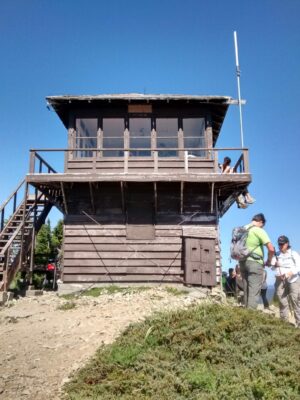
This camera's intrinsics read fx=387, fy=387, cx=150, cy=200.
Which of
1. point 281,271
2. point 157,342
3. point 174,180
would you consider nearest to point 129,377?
point 157,342

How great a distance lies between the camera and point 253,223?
28.9 feet

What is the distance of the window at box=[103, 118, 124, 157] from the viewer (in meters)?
16.8

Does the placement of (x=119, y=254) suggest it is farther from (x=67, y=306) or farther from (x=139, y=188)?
(x=67, y=306)

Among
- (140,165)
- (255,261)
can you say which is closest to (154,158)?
(140,165)

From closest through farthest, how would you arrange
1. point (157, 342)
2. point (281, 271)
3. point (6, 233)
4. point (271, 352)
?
point (271, 352), point (157, 342), point (281, 271), point (6, 233)

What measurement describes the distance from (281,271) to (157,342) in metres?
3.40

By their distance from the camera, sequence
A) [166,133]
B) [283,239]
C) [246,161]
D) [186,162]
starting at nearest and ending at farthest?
[283,239] → [246,161] → [186,162] → [166,133]

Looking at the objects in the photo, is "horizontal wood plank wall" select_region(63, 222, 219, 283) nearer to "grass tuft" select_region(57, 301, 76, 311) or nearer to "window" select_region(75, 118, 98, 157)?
"grass tuft" select_region(57, 301, 76, 311)

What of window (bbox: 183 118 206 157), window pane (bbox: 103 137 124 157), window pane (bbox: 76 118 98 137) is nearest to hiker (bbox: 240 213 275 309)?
window (bbox: 183 118 206 157)

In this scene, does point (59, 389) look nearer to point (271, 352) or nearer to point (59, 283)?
point (271, 352)

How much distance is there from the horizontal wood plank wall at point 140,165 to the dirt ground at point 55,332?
16.1 feet

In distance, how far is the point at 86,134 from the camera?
17.1 meters

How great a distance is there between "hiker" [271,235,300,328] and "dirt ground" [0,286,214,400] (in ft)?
10.7

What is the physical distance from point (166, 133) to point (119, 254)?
5614 millimetres
